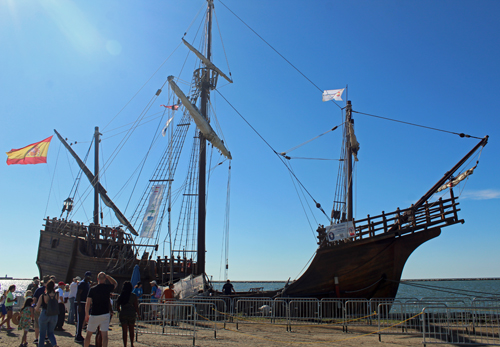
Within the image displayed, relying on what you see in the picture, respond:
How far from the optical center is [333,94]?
24.2 m

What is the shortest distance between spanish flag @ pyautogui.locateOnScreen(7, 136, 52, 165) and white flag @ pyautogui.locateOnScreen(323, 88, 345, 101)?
61.1 feet

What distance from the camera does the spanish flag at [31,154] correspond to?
2328cm

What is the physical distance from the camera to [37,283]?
42.9ft

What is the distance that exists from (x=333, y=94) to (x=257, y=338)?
17793 millimetres

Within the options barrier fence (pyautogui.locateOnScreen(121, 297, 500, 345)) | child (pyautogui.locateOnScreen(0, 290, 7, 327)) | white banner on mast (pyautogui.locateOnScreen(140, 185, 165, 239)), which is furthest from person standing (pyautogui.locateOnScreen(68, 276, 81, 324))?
white banner on mast (pyautogui.locateOnScreen(140, 185, 165, 239))

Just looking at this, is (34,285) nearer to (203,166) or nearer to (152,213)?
(152,213)

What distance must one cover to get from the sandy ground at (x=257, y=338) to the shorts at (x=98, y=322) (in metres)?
2.05

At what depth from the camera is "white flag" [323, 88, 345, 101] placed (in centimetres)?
2389

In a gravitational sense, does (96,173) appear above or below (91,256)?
above

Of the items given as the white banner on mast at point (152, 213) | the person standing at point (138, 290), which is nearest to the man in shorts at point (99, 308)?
the person standing at point (138, 290)

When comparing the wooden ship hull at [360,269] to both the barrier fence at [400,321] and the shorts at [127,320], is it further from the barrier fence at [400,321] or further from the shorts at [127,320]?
the shorts at [127,320]

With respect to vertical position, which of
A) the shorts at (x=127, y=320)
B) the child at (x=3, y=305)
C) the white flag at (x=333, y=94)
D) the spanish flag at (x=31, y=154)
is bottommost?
the child at (x=3, y=305)

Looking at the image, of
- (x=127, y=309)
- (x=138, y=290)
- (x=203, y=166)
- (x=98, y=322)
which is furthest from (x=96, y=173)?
(x=98, y=322)

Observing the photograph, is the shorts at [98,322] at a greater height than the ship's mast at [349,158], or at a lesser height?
lesser
